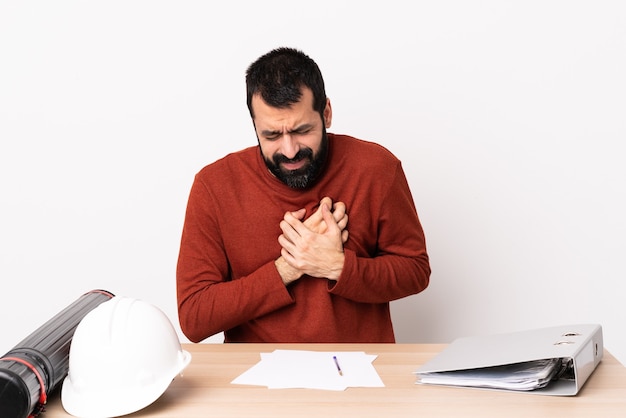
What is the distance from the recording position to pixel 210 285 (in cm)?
246

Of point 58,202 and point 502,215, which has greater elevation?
point 58,202

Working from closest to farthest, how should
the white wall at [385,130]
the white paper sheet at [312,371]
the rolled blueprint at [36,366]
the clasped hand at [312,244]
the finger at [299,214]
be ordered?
1. the rolled blueprint at [36,366]
2. the white paper sheet at [312,371]
3. the clasped hand at [312,244]
4. the finger at [299,214]
5. the white wall at [385,130]

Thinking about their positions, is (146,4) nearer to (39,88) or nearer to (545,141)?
(39,88)

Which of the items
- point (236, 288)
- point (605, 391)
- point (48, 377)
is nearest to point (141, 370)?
point (48, 377)

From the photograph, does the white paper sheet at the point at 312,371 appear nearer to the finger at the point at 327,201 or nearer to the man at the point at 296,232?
the man at the point at 296,232

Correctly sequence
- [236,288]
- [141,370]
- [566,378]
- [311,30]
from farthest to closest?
[311,30] → [236,288] → [566,378] → [141,370]

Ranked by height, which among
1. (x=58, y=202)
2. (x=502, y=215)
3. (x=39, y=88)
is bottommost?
(x=502, y=215)

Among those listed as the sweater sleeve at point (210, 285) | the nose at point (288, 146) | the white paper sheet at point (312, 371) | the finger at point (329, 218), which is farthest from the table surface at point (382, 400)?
the nose at point (288, 146)

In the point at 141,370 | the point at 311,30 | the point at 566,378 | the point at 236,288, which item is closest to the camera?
the point at 141,370

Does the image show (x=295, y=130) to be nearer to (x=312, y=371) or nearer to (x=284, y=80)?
(x=284, y=80)

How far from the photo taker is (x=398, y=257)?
8.33 ft

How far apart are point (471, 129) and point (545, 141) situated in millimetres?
279

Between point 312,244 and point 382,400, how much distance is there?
28.3 inches

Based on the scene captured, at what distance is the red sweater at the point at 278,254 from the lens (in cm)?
241
